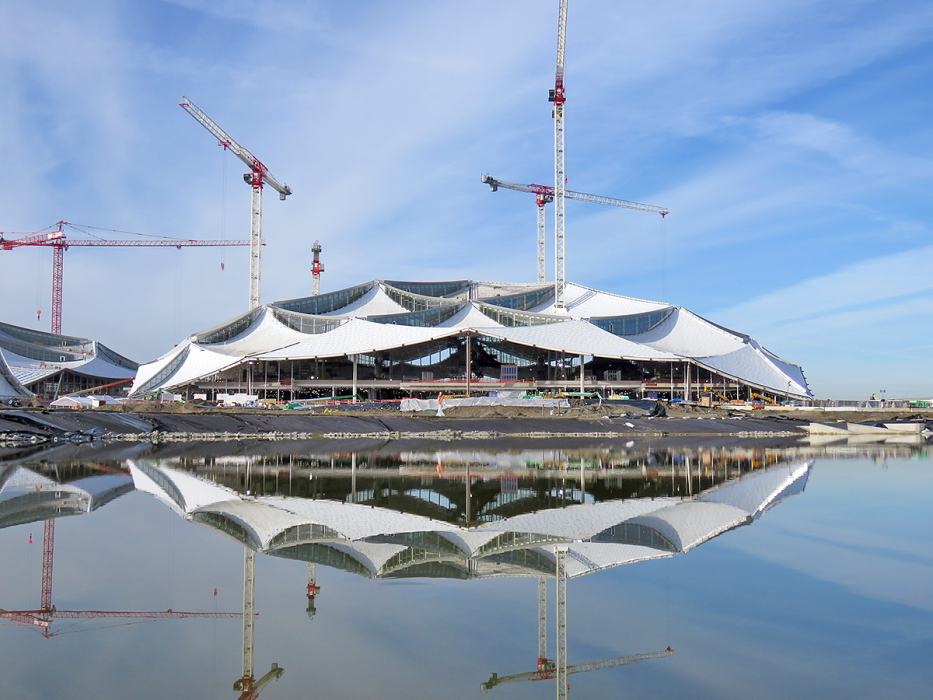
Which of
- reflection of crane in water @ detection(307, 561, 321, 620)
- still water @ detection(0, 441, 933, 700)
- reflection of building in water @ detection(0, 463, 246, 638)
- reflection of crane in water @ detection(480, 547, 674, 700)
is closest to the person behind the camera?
reflection of crane in water @ detection(480, 547, 674, 700)

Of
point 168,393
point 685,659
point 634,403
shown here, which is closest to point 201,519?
point 685,659

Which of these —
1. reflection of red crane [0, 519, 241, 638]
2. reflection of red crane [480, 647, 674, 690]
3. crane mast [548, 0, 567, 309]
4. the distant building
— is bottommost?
reflection of red crane [480, 647, 674, 690]

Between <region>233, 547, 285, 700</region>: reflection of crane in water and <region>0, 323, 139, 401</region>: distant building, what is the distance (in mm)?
76240

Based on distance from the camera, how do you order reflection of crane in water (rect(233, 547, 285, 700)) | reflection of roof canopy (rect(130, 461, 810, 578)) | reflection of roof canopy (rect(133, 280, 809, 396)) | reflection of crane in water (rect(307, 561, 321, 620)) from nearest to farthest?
reflection of crane in water (rect(233, 547, 285, 700))
reflection of crane in water (rect(307, 561, 321, 620))
reflection of roof canopy (rect(130, 461, 810, 578))
reflection of roof canopy (rect(133, 280, 809, 396))

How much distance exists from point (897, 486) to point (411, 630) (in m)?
14.4

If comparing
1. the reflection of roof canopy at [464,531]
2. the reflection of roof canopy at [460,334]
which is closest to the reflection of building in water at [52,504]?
the reflection of roof canopy at [464,531]

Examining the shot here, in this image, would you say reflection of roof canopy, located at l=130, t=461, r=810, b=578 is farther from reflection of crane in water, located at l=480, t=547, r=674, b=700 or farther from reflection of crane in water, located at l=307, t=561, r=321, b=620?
reflection of crane in water, located at l=480, t=547, r=674, b=700

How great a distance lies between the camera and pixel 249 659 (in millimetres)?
5523

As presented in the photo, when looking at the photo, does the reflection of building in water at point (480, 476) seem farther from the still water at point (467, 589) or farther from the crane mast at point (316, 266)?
the crane mast at point (316, 266)

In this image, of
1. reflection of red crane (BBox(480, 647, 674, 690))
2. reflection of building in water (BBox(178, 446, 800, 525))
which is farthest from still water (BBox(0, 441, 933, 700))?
reflection of building in water (BBox(178, 446, 800, 525))

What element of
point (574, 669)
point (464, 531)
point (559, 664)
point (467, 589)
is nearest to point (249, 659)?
point (559, 664)

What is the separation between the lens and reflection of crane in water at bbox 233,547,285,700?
498 cm

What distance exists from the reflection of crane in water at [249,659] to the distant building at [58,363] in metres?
76.2

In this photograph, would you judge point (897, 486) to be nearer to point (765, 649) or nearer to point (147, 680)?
point (765, 649)
